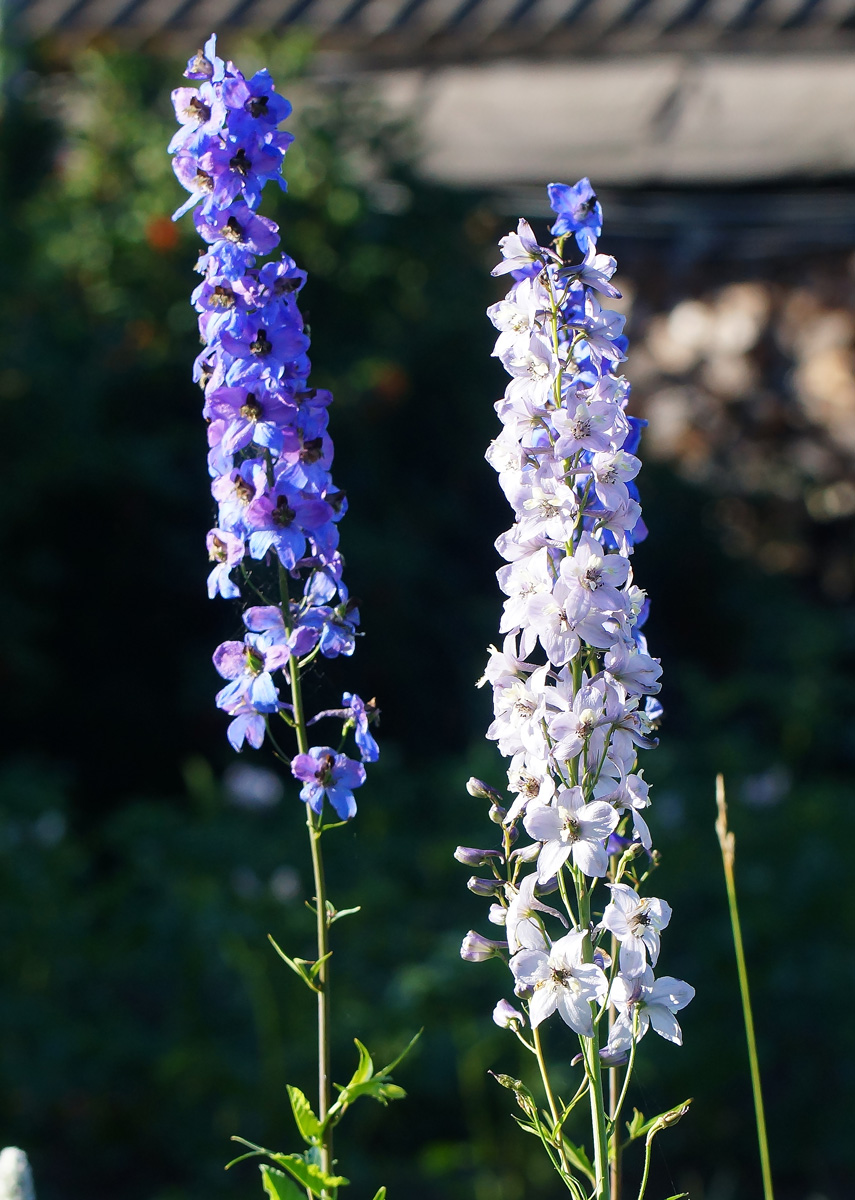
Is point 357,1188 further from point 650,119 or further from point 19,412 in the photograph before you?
point 650,119

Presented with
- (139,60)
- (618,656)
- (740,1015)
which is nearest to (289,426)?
(618,656)

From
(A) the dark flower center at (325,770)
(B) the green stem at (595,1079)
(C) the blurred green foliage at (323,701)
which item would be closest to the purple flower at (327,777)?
(A) the dark flower center at (325,770)

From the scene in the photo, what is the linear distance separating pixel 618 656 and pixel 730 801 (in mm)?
3105

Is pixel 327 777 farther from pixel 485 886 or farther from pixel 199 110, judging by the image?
pixel 199 110

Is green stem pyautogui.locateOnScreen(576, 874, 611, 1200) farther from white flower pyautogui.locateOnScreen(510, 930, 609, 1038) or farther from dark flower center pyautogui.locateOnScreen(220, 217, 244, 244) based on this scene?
dark flower center pyautogui.locateOnScreen(220, 217, 244, 244)

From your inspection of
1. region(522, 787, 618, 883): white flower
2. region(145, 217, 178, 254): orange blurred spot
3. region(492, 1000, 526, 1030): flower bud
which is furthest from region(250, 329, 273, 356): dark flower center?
region(145, 217, 178, 254): orange blurred spot

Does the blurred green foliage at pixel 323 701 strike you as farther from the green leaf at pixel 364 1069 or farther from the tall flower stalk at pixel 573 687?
the tall flower stalk at pixel 573 687

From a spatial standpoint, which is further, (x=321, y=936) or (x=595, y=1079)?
(x=321, y=936)

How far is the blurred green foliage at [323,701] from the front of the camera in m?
2.95

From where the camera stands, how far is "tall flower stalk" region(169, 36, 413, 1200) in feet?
3.95

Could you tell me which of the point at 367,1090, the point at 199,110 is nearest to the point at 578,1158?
the point at 367,1090

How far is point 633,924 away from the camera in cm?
112

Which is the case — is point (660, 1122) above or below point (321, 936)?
below

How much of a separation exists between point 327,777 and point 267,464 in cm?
29
